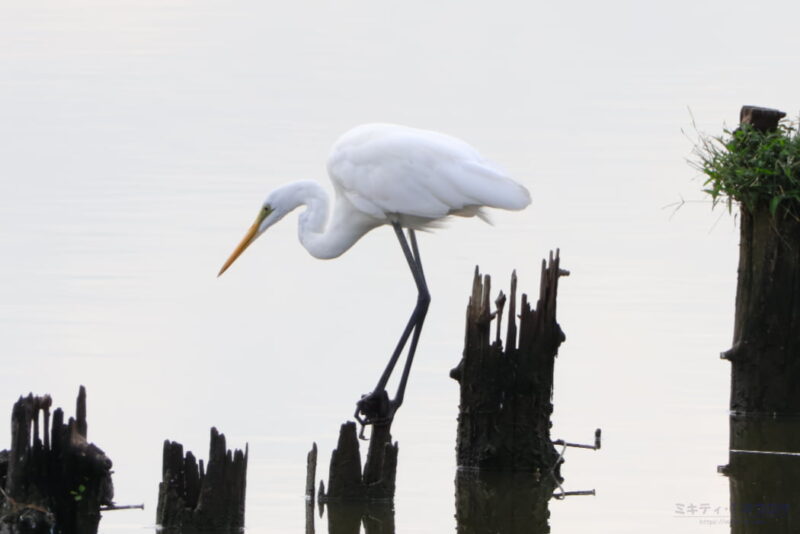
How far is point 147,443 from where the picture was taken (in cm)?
1111

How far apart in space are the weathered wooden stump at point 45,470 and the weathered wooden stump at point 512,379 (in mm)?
2179

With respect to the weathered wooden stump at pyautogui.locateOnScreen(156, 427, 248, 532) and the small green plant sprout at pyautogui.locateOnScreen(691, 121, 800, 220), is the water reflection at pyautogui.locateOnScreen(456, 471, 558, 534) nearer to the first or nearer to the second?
the weathered wooden stump at pyautogui.locateOnScreen(156, 427, 248, 532)

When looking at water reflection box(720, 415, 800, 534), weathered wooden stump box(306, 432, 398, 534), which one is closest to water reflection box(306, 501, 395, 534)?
weathered wooden stump box(306, 432, 398, 534)

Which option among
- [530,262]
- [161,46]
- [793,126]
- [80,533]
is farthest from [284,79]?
[80,533]

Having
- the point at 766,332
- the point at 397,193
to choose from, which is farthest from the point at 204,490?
the point at 766,332

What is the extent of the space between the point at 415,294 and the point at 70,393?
3894 mm

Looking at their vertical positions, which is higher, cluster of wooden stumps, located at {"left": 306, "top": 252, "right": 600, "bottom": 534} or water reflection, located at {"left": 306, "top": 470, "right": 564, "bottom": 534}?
cluster of wooden stumps, located at {"left": 306, "top": 252, "right": 600, "bottom": 534}

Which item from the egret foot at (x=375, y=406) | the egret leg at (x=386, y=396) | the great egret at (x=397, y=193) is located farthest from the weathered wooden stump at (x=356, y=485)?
the great egret at (x=397, y=193)

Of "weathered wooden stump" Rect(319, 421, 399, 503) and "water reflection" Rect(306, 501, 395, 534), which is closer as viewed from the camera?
"water reflection" Rect(306, 501, 395, 534)

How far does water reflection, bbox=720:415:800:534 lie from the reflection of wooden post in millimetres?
178

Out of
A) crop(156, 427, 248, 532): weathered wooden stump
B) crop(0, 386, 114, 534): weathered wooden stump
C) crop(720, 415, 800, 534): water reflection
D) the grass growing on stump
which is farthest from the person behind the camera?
the grass growing on stump

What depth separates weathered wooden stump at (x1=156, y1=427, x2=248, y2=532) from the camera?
8.90 meters

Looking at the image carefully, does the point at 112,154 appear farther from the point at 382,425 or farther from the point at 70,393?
the point at 382,425

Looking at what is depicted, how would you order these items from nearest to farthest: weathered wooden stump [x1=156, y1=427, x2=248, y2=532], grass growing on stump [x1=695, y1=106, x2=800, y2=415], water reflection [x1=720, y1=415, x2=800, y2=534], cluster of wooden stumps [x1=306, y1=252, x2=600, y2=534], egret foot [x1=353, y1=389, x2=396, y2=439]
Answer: weathered wooden stump [x1=156, y1=427, x2=248, y2=532], water reflection [x1=720, y1=415, x2=800, y2=534], cluster of wooden stumps [x1=306, y1=252, x2=600, y2=534], egret foot [x1=353, y1=389, x2=396, y2=439], grass growing on stump [x1=695, y1=106, x2=800, y2=415]
